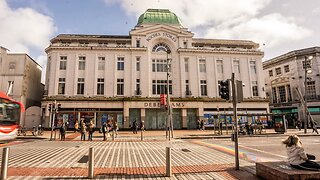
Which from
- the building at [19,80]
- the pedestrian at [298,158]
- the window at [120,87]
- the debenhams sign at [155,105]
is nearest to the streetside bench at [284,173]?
the pedestrian at [298,158]

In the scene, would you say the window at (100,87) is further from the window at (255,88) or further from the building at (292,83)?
the building at (292,83)

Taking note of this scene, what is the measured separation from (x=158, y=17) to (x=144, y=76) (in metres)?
12.0

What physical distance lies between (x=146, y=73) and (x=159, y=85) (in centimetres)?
283

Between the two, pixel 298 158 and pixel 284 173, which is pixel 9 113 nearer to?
pixel 284 173

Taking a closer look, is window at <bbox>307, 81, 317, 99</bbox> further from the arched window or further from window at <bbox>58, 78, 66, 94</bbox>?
window at <bbox>58, 78, 66, 94</bbox>

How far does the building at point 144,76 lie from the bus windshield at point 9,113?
13.4 m

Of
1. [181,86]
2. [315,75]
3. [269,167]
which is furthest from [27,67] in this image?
[315,75]

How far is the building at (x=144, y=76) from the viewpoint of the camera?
98.4 ft

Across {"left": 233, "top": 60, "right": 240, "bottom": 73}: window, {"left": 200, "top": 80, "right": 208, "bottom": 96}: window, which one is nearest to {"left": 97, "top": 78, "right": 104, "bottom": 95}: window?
{"left": 200, "top": 80, "right": 208, "bottom": 96}: window

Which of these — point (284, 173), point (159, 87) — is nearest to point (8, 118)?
point (284, 173)

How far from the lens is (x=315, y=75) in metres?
34.3

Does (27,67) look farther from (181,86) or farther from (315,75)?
(315,75)

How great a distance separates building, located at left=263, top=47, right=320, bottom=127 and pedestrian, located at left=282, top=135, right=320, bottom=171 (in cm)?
3254

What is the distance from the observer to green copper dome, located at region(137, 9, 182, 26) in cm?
3569
